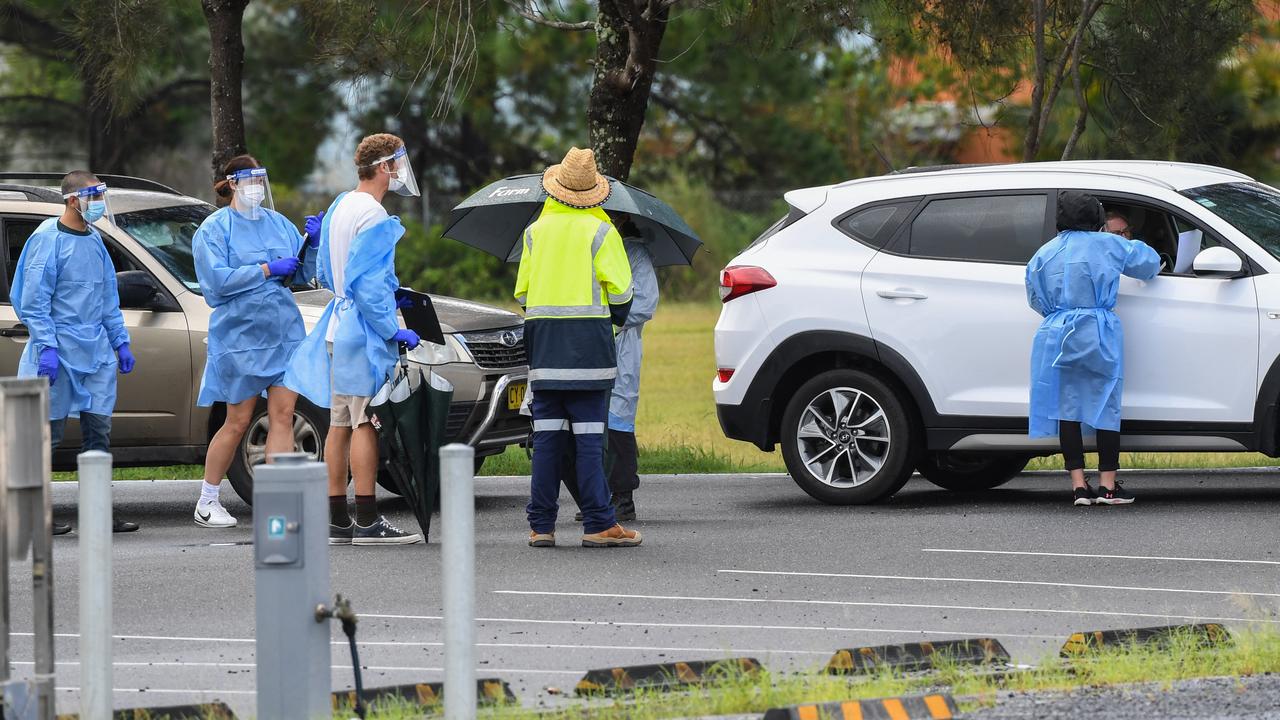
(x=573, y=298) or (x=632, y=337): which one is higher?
(x=573, y=298)

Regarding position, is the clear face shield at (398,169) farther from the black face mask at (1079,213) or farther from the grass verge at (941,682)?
the grass verge at (941,682)

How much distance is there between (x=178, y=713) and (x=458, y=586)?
1.04 metres

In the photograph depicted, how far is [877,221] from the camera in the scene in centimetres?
1034

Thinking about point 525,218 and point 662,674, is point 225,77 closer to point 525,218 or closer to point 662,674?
point 525,218

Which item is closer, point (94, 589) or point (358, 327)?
point (94, 589)

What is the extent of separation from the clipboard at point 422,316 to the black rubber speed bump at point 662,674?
347 centimetres

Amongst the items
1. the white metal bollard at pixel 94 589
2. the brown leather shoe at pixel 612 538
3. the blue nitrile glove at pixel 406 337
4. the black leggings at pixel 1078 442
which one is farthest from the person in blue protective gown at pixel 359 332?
the white metal bollard at pixel 94 589

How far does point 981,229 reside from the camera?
1009cm

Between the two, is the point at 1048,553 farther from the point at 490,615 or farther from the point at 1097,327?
the point at 490,615

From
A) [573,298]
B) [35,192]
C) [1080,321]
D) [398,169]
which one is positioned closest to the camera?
[573,298]

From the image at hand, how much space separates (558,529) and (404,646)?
308cm

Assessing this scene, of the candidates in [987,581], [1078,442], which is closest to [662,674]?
[987,581]

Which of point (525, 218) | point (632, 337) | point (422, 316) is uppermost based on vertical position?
point (525, 218)

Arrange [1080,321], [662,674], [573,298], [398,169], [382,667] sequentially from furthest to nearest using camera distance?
[1080,321] → [398,169] → [573,298] → [382,667] → [662,674]
